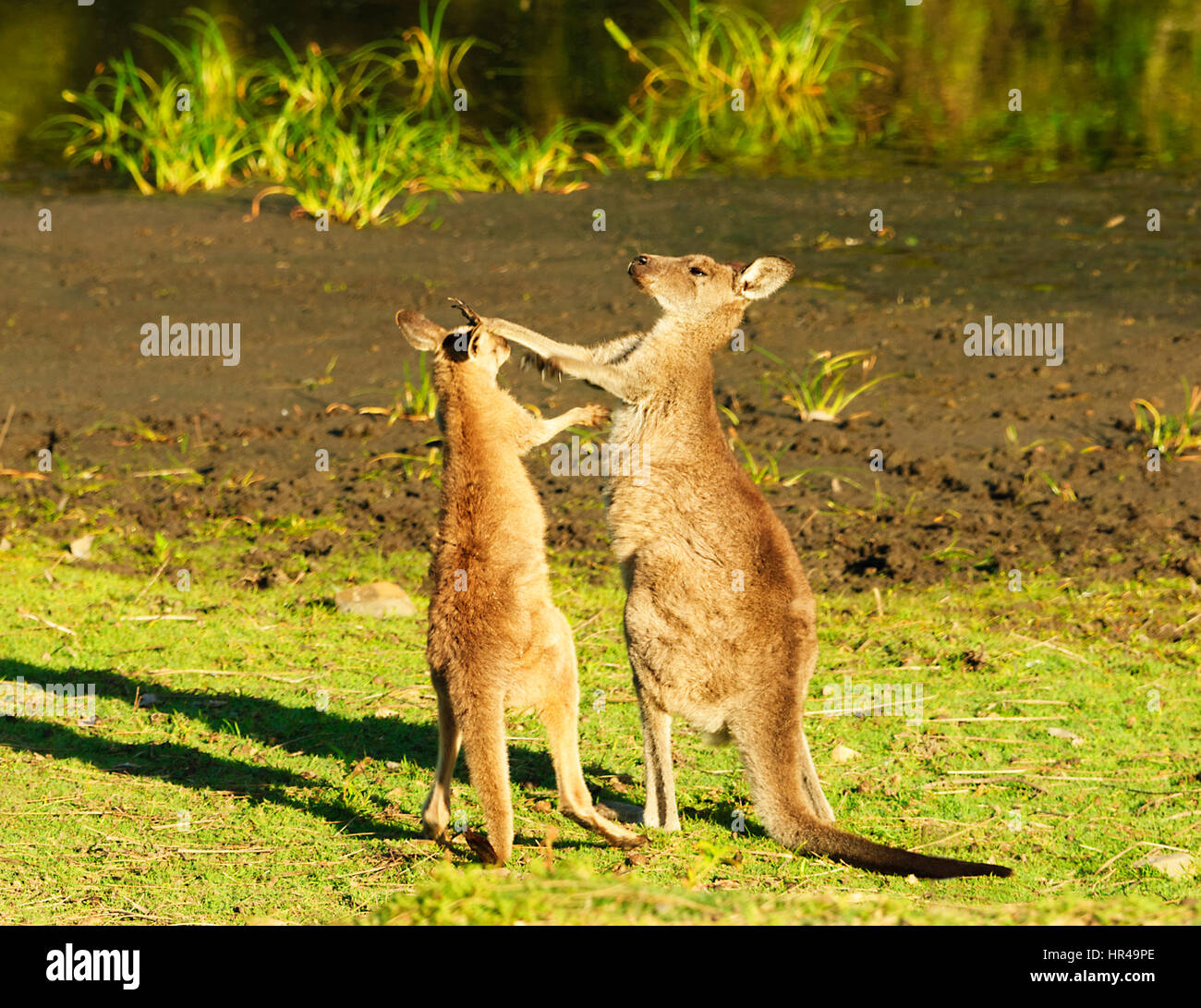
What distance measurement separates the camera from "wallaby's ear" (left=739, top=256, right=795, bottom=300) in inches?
261

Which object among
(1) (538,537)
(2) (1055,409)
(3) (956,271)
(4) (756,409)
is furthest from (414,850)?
(3) (956,271)

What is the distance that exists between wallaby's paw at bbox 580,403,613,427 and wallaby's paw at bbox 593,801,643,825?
5.13 ft

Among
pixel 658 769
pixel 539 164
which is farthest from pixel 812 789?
pixel 539 164

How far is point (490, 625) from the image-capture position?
519 centimetres

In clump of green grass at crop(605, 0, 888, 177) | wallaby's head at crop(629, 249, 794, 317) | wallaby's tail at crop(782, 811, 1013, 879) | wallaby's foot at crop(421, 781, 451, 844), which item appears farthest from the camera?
clump of green grass at crop(605, 0, 888, 177)

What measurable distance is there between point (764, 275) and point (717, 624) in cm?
194

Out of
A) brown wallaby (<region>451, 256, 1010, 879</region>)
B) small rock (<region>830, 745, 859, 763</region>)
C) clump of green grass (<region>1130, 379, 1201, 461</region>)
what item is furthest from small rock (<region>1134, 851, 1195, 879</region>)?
clump of green grass (<region>1130, 379, 1201, 461</region>)

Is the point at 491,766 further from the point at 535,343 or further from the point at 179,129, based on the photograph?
the point at 179,129

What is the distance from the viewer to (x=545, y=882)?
143 inches

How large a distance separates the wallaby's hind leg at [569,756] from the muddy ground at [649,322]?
322cm

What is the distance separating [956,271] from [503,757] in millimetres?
8606

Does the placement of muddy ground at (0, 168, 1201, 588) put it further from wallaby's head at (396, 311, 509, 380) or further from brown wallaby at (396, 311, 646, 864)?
brown wallaby at (396, 311, 646, 864)

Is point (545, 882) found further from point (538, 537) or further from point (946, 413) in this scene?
point (946, 413)

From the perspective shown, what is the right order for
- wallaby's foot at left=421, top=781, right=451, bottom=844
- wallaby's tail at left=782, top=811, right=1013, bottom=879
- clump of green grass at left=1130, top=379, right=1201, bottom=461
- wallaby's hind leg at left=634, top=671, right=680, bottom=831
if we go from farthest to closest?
clump of green grass at left=1130, top=379, right=1201, bottom=461 < wallaby's hind leg at left=634, top=671, right=680, bottom=831 < wallaby's foot at left=421, top=781, right=451, bottom=844 < wallaby's tail at left=782, top=811, right=1013, bottom=879
